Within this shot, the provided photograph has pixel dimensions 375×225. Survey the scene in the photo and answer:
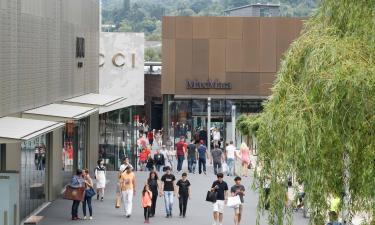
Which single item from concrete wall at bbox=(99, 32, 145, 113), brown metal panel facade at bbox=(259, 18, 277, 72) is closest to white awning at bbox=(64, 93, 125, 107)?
concrete wall at bbox=(99, 32, 145, 113)

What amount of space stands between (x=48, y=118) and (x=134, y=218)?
431 centimetres

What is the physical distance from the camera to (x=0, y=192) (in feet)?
55.2

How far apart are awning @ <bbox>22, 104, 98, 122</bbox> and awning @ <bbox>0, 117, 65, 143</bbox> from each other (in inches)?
68.1

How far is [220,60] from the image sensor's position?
54.2 metres

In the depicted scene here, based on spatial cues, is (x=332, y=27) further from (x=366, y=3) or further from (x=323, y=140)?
(x=323, y=140)

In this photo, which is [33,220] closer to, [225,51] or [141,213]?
[141,213]

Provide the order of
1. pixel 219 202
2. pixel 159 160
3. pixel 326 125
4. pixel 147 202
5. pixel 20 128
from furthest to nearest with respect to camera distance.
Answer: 1. pixel 159 160
2. pixel 147 202
3. pixel 219 202
4. pixel 20 128
5. pixel 326 125

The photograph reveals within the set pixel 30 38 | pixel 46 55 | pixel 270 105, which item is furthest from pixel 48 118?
pixel 270 105

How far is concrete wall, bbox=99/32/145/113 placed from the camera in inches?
1603

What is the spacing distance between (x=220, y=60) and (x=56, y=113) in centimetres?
3199

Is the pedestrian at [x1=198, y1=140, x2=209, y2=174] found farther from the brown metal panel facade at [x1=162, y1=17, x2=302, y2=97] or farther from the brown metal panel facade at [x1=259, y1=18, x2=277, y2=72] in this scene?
the brown metal panel facade at [x1=259, y1=18, x2=277, y2=72]

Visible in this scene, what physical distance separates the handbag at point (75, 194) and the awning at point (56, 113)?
1917mm

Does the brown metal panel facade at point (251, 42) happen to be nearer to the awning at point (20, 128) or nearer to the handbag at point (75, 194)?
the handbag at point (75, 194)

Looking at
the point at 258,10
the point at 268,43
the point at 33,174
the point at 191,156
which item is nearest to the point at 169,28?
the point at 268,43
